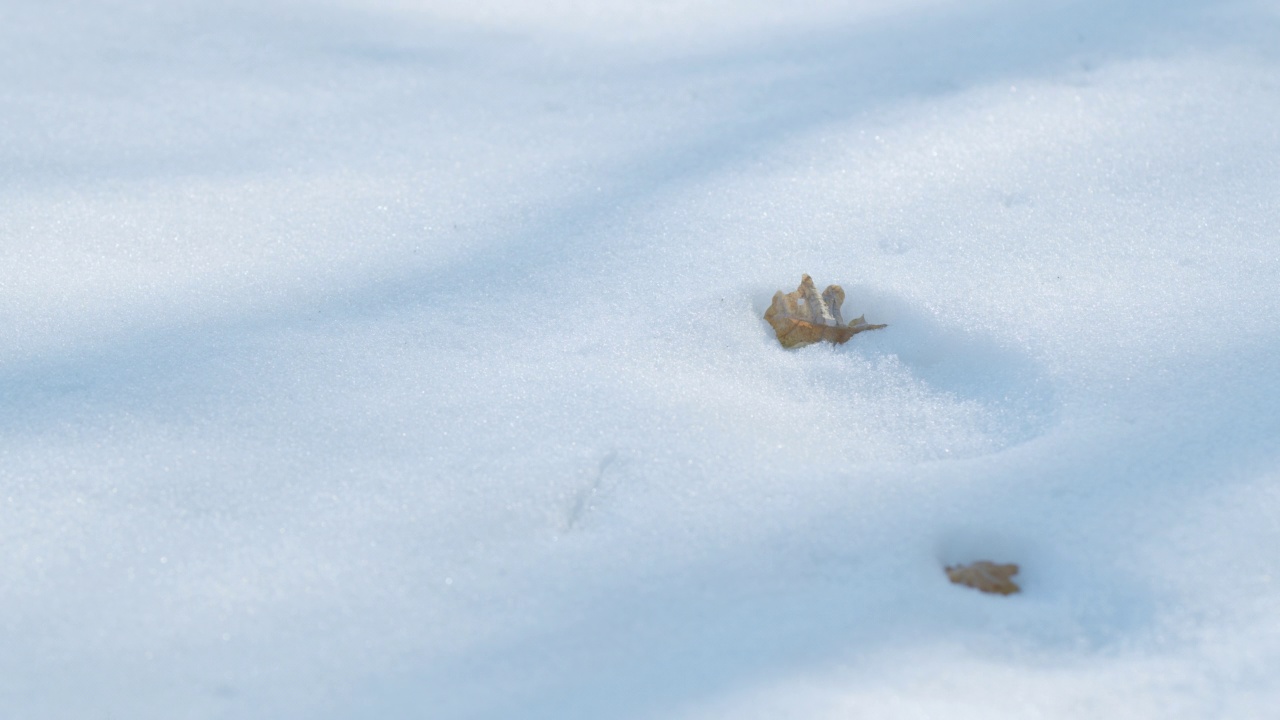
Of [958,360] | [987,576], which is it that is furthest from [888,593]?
[958,360]

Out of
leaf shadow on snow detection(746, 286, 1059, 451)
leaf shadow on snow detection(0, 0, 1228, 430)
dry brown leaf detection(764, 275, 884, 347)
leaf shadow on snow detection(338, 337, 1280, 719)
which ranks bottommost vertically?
leaf shadow on snow detection(338, 337, 1280, 719)

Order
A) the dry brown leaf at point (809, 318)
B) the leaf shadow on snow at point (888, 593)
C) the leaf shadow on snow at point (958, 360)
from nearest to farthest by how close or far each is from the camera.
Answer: the leaf shadow on snow at point (888, 593), the leaf shadow on snow at point (958, 360), the dry brown leaf at point (809, 318)

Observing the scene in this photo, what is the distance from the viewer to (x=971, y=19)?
1.98 meters

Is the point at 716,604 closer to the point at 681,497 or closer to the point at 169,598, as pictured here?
the point at 681,497

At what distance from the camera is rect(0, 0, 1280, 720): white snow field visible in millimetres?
958

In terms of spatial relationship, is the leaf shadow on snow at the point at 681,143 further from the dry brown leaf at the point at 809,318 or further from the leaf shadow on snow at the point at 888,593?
the leaf shadow on snow at the point at 888,593

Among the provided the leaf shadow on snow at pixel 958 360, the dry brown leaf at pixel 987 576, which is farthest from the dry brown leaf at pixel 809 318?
the dry brown leaf at pixel 987 576

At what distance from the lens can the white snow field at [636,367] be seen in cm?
96

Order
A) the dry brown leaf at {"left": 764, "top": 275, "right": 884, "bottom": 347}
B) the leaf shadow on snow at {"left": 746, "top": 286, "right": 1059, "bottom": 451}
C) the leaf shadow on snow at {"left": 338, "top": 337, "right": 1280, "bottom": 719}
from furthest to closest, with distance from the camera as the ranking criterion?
1. the dry brown leaf at {"left": 764, "top": 275, "right": 884, "bottom": 347}
2. the leaf shadow on snow at {"left": 746, "top": 286, "right": 1059, "bottom": 451}
3. the leaf shadow on snow at {"left": 338, "top": 337, "right": 1280, "bottom": 719}

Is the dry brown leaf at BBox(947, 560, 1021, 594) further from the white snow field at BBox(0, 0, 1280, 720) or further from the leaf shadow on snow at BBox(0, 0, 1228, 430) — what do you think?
the leaf shadow on snow at BBox(0, 0, 1228, 430)

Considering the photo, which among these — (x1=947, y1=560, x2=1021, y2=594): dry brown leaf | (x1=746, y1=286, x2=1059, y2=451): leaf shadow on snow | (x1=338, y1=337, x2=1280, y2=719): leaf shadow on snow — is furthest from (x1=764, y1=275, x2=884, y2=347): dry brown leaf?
(x1=947, y1=560, x2=1021, y2=594): dry brown leaf

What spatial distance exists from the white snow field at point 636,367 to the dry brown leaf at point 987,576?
1 centimetres

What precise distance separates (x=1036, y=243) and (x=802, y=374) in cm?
47

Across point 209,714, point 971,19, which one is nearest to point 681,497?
point 209,714
